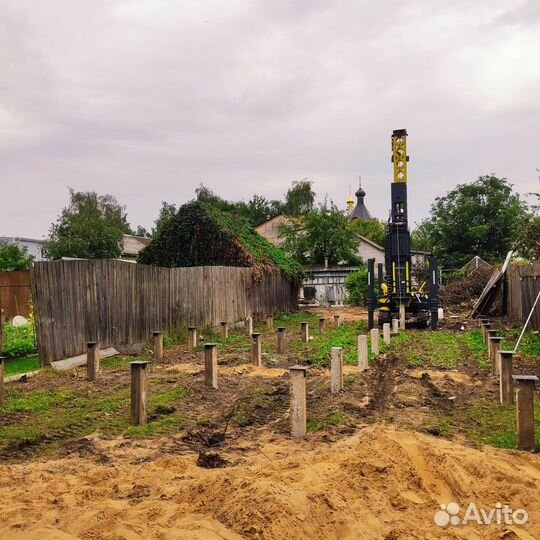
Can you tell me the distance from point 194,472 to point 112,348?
8178mm

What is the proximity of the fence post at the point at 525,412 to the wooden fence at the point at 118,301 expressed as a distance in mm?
8468

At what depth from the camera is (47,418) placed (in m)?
7.04

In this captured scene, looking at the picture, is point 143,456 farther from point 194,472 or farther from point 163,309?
point 163,309

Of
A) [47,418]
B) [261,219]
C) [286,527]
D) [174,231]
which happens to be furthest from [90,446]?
[261,219]

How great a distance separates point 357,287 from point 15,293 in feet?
68.7

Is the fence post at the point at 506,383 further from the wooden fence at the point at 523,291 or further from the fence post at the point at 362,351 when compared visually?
the wooden fence at the point at 523,291

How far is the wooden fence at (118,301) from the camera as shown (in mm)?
10875

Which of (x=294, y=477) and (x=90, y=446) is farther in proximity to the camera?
(x=90, y=446)

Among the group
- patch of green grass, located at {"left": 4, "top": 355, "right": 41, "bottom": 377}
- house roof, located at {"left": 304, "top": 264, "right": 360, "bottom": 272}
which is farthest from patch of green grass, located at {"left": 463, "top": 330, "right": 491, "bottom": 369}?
house roof, located at {"left": 304, "top": 264, "right": 360, "bottom": 272}

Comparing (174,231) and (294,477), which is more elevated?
(174,231)

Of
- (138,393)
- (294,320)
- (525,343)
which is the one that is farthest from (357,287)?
(138,393)

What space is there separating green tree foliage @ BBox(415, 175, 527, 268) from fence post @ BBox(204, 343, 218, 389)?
151ft

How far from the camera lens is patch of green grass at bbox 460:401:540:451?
5867mm

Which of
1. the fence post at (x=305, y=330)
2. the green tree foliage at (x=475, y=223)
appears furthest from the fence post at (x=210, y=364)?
the green tree foliage at (x=475, y=223)
